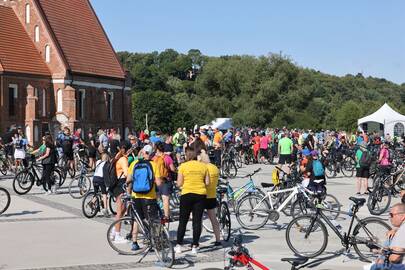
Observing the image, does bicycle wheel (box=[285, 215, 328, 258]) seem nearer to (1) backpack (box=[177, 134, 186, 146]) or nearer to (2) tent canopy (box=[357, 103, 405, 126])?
(1) backpack (box=[177, 134, 186, 146])

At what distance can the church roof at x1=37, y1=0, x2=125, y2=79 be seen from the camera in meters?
50.7

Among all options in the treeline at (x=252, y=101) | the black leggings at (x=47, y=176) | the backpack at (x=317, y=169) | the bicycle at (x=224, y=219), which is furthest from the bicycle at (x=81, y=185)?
the treeline at (x=252, y=101)

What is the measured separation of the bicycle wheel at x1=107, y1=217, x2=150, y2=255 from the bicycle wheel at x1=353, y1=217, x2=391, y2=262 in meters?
3.38

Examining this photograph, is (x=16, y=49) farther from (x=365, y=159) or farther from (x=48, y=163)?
(x=365, y=159)

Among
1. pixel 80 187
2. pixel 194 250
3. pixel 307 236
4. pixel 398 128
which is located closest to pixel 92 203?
pixel 80 187

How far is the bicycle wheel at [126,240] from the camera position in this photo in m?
10.8

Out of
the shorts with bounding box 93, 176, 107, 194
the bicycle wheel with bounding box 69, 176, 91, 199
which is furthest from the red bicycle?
the bicycle wheel with bounding box 69, 176, 91, 199

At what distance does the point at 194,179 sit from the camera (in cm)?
1061

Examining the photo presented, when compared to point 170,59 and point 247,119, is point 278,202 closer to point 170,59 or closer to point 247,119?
point 247,119

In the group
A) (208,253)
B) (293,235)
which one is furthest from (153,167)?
(293,235)

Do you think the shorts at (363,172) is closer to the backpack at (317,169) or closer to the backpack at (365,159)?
the backpack at (365,159)

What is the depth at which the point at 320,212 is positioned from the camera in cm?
1077

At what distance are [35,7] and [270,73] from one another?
107 feet

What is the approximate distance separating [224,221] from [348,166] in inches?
651
